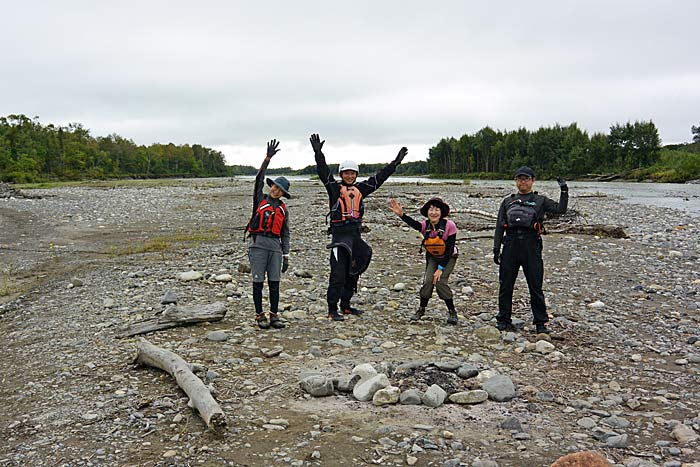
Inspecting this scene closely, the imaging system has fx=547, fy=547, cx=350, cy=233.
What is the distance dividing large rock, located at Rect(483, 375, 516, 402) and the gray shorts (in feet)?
12.3

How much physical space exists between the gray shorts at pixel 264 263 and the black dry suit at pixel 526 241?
11.2 feet

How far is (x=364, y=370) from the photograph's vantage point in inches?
244

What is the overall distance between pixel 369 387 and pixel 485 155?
13137cm

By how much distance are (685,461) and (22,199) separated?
44664mm

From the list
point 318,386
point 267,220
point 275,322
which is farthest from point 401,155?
point 318,386

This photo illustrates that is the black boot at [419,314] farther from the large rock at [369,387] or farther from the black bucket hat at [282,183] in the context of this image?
the large rock at [369,387]

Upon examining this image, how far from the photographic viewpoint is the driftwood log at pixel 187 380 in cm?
504

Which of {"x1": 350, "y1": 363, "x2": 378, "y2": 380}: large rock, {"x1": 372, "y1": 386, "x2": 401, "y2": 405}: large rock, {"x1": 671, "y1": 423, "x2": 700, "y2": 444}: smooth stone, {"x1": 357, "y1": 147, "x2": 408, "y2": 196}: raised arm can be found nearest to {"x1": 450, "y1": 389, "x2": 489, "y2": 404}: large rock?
{"x1": 372, "y1": 386, "x2": 401, "y2": 405}: large rock

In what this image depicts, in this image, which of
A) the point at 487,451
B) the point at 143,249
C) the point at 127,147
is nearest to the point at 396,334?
the point at 487,451

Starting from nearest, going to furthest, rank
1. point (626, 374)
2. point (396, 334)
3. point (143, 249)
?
1. point (626, 374)
2. point (396, 334)
3. point (143, 249)

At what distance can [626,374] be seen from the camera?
660 centimetres

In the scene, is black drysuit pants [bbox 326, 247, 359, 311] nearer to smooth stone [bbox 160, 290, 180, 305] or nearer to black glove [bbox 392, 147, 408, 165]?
black glove [bbox 392, 147, 408, 165]

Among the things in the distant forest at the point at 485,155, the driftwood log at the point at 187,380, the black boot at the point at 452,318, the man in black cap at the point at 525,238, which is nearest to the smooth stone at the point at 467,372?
the man in black cap at the point at 525,238

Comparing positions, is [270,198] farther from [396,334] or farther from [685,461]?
[685,461]
